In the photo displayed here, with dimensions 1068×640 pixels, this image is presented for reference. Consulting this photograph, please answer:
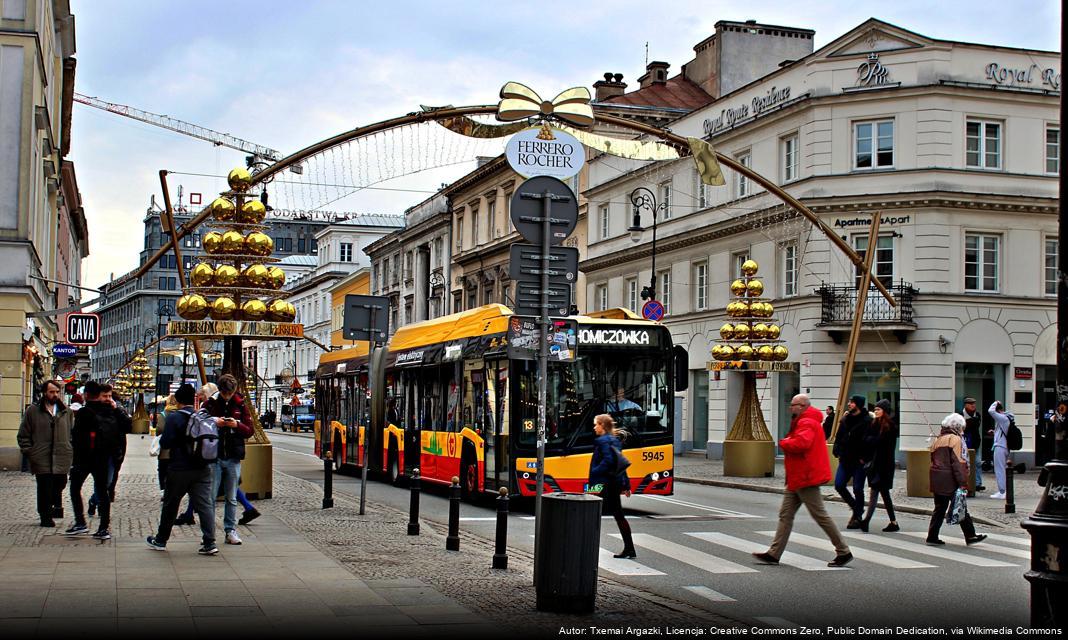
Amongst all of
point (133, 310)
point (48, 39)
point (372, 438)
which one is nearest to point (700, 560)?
point (372, 438)

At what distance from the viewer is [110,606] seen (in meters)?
9.65

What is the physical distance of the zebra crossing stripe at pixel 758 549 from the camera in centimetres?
1348

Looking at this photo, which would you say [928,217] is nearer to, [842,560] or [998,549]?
[998,549]

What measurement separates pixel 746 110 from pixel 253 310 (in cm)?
2604

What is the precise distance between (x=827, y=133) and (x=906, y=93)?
2483 mm

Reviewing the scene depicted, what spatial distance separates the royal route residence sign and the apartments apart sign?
96.3 ft

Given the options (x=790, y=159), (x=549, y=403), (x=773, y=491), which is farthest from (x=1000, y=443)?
(x=790, y=159)

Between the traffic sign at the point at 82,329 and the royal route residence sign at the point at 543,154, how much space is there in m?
19.7

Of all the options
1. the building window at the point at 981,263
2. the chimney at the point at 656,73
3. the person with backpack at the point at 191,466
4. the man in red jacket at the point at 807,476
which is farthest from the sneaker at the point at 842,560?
the chimney at the point at 656,73

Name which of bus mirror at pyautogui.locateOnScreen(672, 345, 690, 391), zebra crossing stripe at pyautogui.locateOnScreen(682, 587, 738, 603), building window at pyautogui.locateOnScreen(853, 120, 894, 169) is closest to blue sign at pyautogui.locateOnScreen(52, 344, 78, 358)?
bus mirror at pyautogui.locateOnScreen(672, 345, 690, 391)

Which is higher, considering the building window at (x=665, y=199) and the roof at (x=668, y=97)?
the roof at (x=668, y=97)

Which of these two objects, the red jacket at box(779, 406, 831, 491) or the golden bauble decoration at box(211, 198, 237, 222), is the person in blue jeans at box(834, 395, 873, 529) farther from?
the golden bauble decoration at box(211, 198, 237, 222)

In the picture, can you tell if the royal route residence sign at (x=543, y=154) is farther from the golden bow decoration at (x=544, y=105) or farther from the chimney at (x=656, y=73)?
the chimney at (x=656, y=73)

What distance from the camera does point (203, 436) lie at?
13031 mm
